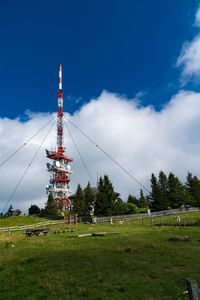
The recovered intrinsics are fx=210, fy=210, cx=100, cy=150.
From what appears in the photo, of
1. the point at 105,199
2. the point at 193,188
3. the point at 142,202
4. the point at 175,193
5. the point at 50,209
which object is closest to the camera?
the point at 105,199

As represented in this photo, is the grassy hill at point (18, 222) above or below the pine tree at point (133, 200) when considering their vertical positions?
below

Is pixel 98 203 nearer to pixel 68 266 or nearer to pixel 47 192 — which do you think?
pixel 47 192

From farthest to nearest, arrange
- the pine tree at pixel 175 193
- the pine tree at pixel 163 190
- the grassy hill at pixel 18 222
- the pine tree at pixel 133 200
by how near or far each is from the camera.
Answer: the pine tree at pixel 133 200 → the pine tree at pixel 175 193 → the pine tree at pixel 163 190 → the grassy hill at pixel 18 222

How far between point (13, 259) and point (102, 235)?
9.26m

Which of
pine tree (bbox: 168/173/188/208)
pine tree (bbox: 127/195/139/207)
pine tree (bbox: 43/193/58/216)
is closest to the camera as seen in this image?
pine tree (bbox: 168/173/188/208)

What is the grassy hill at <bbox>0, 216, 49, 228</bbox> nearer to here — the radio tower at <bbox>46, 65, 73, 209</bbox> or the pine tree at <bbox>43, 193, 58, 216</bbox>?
the pine tree at <bbox>43, 193, 58, 216</bbox>

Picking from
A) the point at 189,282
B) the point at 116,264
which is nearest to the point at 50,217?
the point at 116,264

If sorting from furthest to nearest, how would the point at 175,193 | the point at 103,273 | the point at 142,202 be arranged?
1. the point at 142,202
2. the point at 175,193
3. the point at 103,273

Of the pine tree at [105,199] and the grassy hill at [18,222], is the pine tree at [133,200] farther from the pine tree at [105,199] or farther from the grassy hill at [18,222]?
the grassy hill at [18,222]

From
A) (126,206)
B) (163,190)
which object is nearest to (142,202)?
(126,206)

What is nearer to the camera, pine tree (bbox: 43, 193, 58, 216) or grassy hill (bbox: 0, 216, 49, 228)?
grassy hill (bbox: 0, 216, 49, 228)

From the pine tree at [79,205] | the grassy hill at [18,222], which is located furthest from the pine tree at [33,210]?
the pine tree at [79,205]

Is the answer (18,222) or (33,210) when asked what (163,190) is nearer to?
(18,222)

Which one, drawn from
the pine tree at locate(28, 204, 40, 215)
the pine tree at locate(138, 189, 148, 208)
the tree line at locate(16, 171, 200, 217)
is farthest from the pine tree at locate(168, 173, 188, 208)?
the pine tree at locate(28, 204, 40, 215)
